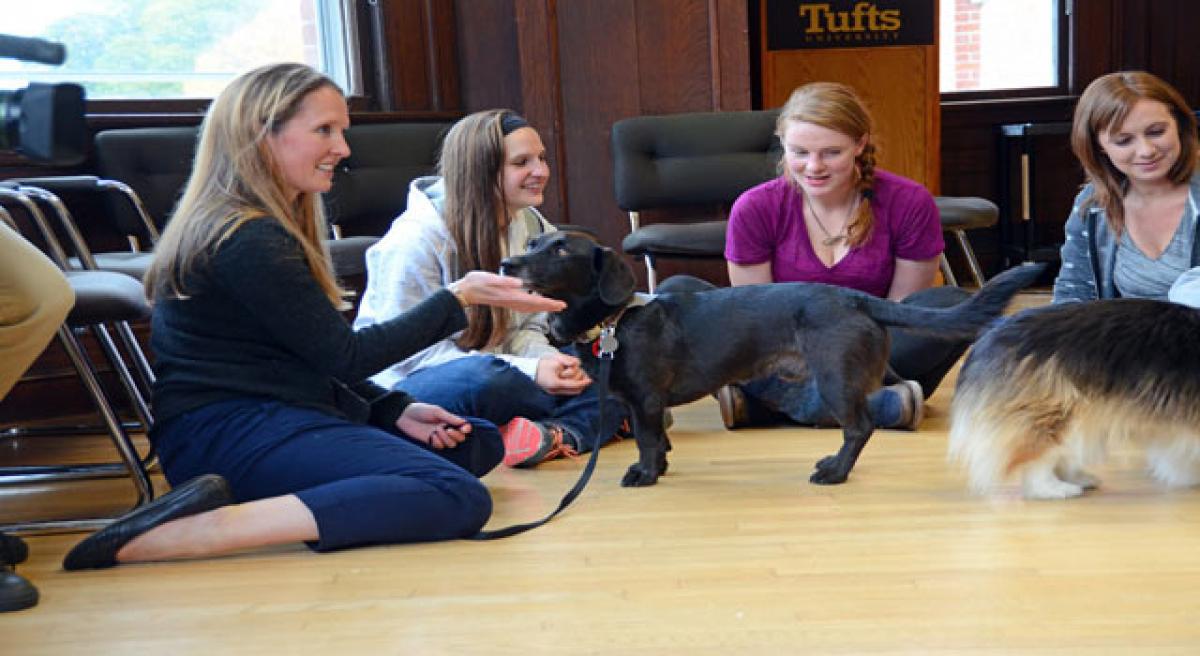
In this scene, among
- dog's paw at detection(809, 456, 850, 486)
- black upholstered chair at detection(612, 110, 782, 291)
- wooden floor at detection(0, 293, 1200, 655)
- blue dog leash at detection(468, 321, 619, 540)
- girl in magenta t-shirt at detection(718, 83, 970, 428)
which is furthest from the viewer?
black upholstered chair at detection(612, 110, 782, 291)

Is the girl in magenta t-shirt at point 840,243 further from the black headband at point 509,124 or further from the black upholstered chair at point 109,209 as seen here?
the black upholstered chair at point 109,209

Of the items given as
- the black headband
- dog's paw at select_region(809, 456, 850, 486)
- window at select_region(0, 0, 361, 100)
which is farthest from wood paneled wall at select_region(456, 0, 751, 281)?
dog's paw at select_region(809, 456, 850, 486)

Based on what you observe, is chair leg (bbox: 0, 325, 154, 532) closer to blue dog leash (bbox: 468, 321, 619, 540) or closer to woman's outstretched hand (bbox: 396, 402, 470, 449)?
woman's outstretched hand (bbox: 396, 402, 470, 449)

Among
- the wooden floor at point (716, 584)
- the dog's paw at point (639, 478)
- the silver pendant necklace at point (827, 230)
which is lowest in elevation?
the dog's paw at point (639, 478)

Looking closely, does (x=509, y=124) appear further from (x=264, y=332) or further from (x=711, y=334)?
(x=264, y=332)

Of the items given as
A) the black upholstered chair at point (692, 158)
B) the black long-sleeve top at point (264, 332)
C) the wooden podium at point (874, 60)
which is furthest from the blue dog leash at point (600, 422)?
the wooden podium at point (874, 60)

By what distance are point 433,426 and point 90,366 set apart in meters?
0.75

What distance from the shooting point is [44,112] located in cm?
150

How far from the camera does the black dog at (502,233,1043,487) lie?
2.39m

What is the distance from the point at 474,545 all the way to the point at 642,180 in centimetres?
242

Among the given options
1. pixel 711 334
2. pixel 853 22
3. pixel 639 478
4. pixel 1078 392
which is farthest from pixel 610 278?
pixel 853 22

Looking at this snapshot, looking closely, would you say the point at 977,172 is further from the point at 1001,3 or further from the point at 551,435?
the point at 551,435

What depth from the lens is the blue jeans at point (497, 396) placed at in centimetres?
271

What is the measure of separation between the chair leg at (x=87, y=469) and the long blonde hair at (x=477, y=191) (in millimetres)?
770
